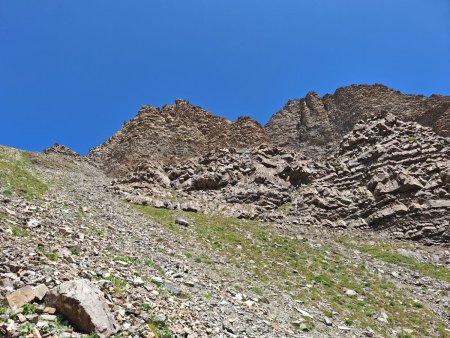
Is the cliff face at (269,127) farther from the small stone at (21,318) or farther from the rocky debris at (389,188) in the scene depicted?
the small stone at (21,318)

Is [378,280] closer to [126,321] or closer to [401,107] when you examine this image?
[126,321]

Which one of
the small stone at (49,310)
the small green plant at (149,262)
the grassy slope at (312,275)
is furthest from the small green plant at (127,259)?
the small stone at (49,310)

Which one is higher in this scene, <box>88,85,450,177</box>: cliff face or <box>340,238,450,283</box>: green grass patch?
<box>88,85,450,177</box>: cliff face

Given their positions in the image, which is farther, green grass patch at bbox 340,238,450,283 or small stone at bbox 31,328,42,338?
green grass patch at bbox 340,238,450,283

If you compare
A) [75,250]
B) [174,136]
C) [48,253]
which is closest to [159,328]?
[48,253]

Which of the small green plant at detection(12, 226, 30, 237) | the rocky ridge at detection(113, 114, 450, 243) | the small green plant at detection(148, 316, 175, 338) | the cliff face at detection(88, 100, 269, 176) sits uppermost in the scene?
the cliff face at detection(88, 100, 269, 176)

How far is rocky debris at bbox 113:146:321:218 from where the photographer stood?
127ft

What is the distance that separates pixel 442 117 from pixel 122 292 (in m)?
68.5

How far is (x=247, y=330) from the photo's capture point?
41.8 ft

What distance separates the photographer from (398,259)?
2873 centimetres

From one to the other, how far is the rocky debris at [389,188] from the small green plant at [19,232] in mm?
27119

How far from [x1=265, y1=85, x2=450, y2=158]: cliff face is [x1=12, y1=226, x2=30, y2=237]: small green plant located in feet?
197

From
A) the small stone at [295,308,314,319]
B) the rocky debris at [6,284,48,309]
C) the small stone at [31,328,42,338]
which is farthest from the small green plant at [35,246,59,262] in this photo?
the small stone at [295,308,314,319]

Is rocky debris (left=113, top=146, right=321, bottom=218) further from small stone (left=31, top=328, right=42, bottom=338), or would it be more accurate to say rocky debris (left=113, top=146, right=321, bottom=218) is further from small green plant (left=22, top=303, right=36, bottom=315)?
small stone (left=31, top=328, right=42, bottom=338)
